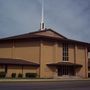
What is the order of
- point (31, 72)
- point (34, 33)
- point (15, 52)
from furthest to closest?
point (34, 33) → point (15, 52) → point (31, 72)

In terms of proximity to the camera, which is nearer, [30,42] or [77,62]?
[30,42]

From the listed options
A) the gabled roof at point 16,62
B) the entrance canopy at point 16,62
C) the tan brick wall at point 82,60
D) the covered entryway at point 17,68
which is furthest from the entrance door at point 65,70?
the gabled roof at point 16,62

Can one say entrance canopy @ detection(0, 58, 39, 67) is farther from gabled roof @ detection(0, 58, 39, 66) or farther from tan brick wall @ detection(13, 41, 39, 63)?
tan brick wall @ detection(13, 41, 39, 63)

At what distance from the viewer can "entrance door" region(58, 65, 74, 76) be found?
54562mm

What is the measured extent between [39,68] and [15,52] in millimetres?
6650

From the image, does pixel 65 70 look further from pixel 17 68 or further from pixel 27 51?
pixel 17 68

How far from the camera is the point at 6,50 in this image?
55156 mm

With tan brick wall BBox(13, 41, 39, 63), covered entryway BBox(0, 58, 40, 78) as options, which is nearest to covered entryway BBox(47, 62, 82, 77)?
tan brick wall BBox(13, 41, 39, 63)

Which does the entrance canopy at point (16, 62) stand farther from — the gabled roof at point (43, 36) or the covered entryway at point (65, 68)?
the gabled roof at point (43, 36)

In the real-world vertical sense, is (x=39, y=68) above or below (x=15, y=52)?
below

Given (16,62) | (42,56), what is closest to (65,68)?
(42,56)

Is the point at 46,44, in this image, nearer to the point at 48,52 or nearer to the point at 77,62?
the point at 48,52

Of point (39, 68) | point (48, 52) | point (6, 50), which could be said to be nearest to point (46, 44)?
point (48, 52)

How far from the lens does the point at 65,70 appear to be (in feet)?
181
